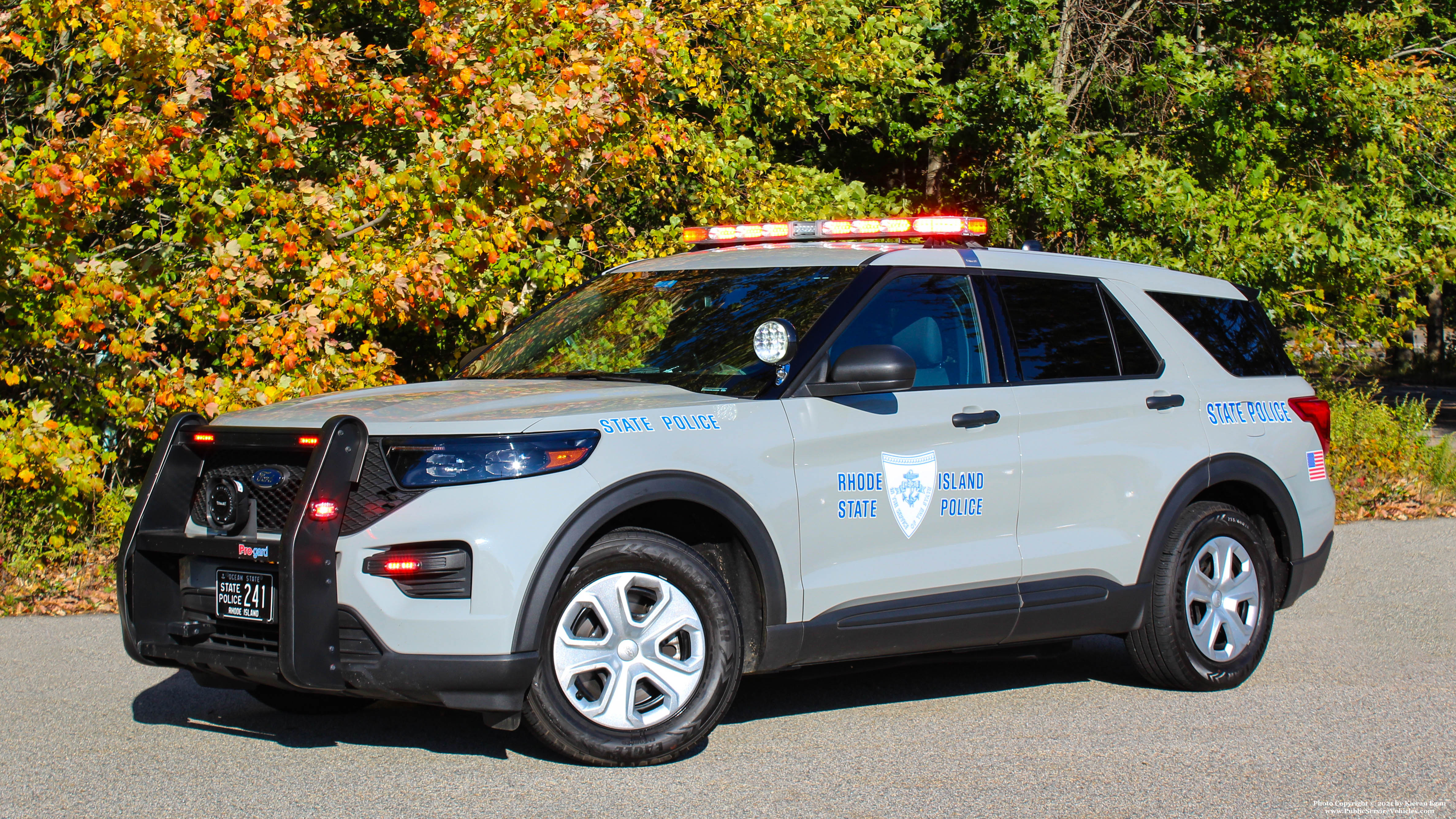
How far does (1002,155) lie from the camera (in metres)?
13.1

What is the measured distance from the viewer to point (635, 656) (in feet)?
15.2

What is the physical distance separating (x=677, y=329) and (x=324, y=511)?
168 cm

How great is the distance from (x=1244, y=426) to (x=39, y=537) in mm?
6749

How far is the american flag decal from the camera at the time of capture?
6.58 m

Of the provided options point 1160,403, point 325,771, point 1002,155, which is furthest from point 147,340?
point 1002,155

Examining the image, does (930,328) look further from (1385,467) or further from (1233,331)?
(1385,467)

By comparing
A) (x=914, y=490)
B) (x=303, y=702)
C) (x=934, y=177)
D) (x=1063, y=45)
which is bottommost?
(x=303, y=702)

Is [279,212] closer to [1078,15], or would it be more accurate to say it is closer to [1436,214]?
[1078,15]

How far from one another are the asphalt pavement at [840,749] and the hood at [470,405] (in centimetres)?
114

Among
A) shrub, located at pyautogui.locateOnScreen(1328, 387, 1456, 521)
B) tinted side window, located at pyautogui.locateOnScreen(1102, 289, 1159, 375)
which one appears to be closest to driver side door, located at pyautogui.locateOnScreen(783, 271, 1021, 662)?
tinted side window, located at pyautogui.locateOnScreen(1102, 289, 1159, 375)

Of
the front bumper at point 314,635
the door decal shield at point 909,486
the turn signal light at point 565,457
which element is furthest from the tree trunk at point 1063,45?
the front bumper at point 314,635

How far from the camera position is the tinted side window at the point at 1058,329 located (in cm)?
574

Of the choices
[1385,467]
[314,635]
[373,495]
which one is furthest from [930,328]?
[1385,467]

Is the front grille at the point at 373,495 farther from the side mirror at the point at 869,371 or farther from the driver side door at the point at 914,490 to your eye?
the side mirror at the point at 869,371
